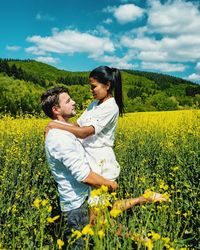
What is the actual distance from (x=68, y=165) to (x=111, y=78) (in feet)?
3.53

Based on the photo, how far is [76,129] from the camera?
10.9 ft

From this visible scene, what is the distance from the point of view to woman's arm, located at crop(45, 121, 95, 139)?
10.8 ft

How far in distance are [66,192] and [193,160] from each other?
258cm

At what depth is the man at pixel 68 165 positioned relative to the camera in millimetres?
3121

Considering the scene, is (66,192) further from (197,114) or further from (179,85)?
(179,85)

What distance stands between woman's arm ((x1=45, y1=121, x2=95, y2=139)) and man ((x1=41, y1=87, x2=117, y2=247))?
5 centimetres

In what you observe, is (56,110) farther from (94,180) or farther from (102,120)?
(94,180)

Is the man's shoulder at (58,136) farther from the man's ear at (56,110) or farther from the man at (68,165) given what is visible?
the man's ear at (56,110)

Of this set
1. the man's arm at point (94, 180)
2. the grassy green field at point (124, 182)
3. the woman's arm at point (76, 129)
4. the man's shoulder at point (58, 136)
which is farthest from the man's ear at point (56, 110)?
the grassy green field at point (124, 182)

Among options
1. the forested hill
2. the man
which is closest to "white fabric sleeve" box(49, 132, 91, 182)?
the man

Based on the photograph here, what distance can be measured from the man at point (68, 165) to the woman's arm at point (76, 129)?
54 millimetres

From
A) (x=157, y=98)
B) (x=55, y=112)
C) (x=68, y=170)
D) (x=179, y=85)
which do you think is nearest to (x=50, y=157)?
(x=68, y=170)

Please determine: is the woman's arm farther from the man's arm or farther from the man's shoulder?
the man's arm

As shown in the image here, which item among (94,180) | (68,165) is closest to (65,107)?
(68,165)
